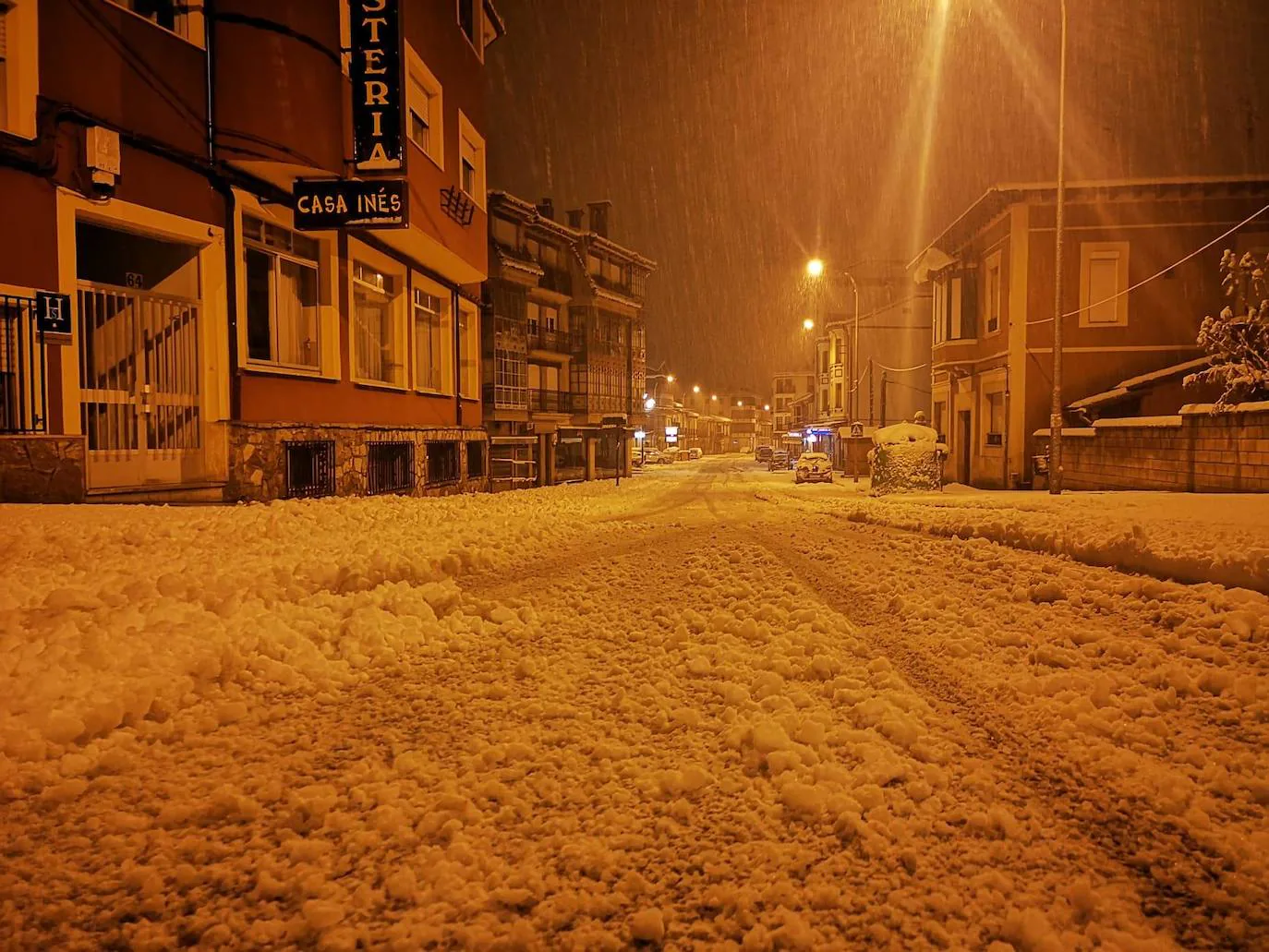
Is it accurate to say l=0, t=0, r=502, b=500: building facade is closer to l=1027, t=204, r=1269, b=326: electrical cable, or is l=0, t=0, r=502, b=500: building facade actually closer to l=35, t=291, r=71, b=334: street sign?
l=35, t=291, r=71, b=334: street sign

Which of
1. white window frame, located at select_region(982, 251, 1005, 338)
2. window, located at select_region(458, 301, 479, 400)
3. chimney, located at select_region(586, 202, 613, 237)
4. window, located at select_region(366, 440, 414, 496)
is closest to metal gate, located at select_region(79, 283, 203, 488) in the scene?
window, located at select_region(366, 440, 414, 496)

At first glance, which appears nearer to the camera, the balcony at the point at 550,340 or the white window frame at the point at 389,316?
the white window frame at the point at 389,316

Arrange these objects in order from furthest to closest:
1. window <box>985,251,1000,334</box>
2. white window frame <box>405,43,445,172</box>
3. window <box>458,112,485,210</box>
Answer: window <box>985,251,1000,334</box> < window <box>458,112,485,210</box> < white window frame <box>405,43,445,172</box>

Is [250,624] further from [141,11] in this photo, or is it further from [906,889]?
[141,11]

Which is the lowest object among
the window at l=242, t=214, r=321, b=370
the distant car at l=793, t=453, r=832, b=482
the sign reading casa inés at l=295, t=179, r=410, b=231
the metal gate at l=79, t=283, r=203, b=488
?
the distant car at l=793, t=453, r=832, b=482

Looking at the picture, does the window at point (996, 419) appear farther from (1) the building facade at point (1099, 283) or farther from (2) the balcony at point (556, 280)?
(2) the balcony at point (556, 280)

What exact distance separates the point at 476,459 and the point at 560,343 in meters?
20.7

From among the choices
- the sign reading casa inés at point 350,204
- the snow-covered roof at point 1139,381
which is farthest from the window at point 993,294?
the sign reading casa inés at point 350,204

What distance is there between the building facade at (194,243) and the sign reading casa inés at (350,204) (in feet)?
0.54

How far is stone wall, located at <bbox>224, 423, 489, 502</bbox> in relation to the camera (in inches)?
436

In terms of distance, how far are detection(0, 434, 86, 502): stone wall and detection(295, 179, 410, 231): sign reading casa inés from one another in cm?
552

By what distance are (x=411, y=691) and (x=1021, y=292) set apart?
26.3 meters

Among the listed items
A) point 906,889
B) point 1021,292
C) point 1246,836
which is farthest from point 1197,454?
point 906,889

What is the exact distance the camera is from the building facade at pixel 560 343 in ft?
110
